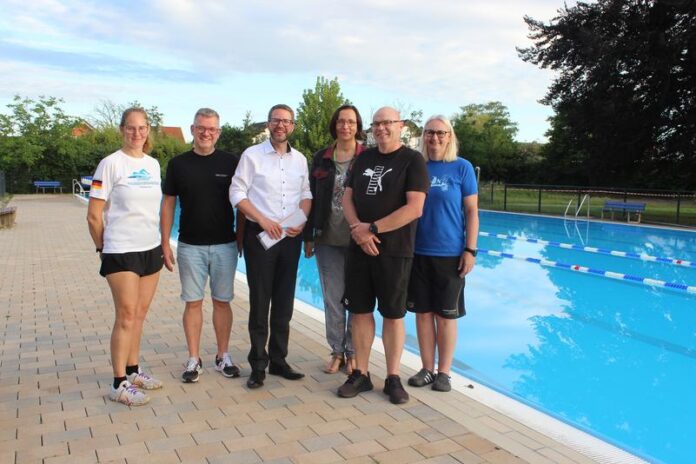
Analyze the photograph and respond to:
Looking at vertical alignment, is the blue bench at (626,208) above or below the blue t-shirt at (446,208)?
below

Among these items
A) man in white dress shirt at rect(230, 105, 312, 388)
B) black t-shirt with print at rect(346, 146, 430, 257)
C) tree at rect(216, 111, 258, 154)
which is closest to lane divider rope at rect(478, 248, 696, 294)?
black t-shirt with print at rect(346, 146, 430, 257)

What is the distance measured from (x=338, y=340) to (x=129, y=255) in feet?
5.26

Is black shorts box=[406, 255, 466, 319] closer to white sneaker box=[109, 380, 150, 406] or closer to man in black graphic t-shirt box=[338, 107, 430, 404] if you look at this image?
man in black graphic t-shirt box=[338, 107, 430, 404]

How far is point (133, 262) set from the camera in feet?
11.3

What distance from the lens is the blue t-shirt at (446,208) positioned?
3.70 metres

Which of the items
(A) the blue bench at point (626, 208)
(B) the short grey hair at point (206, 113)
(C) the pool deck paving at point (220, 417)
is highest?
(B) the short grey hair at point (206, 113)

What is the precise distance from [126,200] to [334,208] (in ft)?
4.46

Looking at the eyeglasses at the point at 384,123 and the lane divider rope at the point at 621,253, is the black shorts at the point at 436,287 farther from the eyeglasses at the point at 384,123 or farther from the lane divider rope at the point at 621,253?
the lane divider rope at the point at 621,253

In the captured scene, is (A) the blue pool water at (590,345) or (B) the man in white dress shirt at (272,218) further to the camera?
(A) the blue pool water at (590,345)

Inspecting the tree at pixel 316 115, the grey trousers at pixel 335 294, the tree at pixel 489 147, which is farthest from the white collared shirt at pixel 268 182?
the tree at pixel 489 147

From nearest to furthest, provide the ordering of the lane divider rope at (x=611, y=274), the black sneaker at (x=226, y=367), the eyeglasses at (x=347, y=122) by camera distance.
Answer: the eyeglasses at (x=347, y=122), the black sneaker at (x=226, y=367), the lane divider rope at (x=611, y=274)

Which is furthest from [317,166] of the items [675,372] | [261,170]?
[675,372]

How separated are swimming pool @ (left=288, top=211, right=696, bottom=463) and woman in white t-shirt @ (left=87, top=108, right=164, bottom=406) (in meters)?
2.65

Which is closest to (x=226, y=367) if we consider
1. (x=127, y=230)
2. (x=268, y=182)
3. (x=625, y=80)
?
(x=127, y=230)
